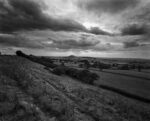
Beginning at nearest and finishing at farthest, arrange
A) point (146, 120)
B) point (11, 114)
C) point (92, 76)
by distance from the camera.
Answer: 1. point (11, 114)
2. point (146, 120)
3. point (92, 76)

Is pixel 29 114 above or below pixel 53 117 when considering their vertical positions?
above

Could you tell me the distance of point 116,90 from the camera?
1803 centimetres

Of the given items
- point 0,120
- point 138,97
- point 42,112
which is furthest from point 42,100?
point 138,97

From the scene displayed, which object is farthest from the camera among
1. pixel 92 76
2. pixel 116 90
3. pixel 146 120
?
pixel 92 76

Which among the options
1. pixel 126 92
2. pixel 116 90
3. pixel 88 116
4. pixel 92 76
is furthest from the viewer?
pixel 92 76

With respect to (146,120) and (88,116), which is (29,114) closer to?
(88,116)

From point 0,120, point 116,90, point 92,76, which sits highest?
point 0,120

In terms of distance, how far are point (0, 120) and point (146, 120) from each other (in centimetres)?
1092

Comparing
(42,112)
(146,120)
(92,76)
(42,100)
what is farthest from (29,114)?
(92,76)

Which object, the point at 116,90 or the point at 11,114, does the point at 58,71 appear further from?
the point at 11,114

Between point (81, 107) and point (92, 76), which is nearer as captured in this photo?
point (81, 107)

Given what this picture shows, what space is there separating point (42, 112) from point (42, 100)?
64.0 inches

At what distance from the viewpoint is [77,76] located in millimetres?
24078

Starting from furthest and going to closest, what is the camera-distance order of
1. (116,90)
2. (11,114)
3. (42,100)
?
(116,90)
(42,100)
(11,114)
